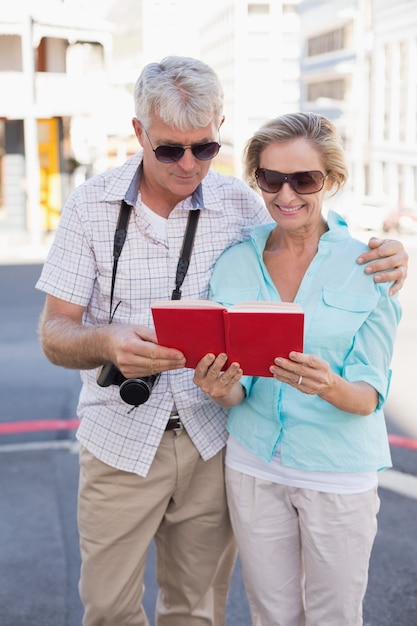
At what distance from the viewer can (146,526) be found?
2.63 metres

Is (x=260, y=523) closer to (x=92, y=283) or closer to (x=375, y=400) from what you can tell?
(x=375, y=400)

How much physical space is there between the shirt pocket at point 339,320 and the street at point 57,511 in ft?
5.76

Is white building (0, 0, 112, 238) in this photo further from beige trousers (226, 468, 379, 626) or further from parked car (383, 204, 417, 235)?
beige trousers (226, 468, 379, 626)

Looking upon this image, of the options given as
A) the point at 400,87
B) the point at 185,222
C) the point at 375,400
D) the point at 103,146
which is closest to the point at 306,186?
the point at 185,222

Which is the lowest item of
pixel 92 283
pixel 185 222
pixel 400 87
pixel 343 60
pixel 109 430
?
pixel 109 430

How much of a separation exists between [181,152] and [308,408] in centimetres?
80

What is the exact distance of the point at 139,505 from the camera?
258cm

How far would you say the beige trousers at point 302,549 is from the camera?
2.29 m

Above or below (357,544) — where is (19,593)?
below

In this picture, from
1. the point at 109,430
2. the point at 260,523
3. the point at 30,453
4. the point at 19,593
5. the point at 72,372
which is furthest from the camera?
the point at 72,372

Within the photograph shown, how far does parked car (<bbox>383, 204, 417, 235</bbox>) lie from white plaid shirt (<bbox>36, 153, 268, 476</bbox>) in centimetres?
2342

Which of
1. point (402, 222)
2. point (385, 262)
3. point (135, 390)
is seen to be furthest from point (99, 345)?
point (402, 222)

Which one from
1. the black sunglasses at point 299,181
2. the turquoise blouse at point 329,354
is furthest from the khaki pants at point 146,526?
the black sunglasses at point 299,181

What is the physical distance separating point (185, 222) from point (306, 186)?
413 mm
